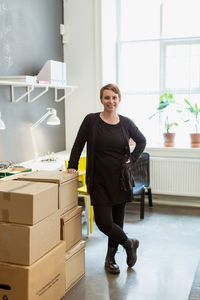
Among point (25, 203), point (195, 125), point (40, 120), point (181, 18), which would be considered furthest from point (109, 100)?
point (181, 18)

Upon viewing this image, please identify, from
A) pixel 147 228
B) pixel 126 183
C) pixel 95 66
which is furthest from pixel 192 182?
pixel 126 183

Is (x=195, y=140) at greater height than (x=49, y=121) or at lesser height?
lesser

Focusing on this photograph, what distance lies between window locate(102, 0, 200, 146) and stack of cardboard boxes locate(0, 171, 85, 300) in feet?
9.57

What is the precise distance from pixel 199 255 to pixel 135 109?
2580mm

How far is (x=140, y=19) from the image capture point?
5.32 metres

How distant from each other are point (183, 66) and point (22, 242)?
3.71 m

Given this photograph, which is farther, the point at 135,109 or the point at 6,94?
the point at 135,109

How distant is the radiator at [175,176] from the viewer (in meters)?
4.88

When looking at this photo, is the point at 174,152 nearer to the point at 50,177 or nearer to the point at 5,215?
the point at 50,177

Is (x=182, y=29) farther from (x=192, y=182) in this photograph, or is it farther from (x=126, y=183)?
(x=126, y=183)

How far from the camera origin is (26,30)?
429cm

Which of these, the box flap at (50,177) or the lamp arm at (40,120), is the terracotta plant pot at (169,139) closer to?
the lamp arm at (40,120)

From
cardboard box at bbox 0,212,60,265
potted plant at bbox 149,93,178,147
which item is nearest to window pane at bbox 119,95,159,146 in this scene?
potted plant at bbox 149,93,178,147

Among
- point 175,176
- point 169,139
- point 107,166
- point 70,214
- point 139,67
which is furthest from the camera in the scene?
point 139,67
